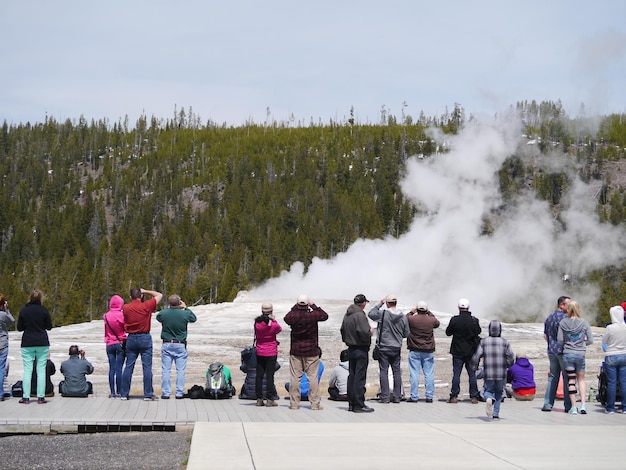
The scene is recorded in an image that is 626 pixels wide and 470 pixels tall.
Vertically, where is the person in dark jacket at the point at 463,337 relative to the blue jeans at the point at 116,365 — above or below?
above

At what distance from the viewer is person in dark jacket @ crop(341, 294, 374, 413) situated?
1338 cm

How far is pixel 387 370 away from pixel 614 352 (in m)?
3.70

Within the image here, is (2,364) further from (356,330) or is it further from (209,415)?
(356,330)

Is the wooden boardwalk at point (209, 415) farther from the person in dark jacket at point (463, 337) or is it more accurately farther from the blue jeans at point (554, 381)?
the person in dark jacket at point (463, 337)

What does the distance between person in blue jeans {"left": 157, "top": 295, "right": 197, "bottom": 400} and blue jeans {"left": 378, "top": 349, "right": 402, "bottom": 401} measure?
3.34 meters

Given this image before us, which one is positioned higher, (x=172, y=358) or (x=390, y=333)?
(x=390, y=333)

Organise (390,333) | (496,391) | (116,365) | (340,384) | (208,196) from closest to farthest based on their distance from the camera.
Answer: (496,391) < (390,333) < (116,365) < (340,384) < (208,196)

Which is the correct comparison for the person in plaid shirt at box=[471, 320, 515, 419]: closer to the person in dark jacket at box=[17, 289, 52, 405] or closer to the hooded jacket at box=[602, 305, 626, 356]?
the hooded jacket at box=[602, 305, 626, 356]

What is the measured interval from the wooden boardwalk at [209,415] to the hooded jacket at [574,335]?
1.06 m

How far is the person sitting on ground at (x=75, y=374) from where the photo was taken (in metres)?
14.5

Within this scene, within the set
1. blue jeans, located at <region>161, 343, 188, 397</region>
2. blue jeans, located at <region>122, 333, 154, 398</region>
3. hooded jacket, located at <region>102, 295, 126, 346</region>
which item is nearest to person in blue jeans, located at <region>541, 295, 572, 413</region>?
blue jeans, located at <region>161, 343, 188, 397</region>

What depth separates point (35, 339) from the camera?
13.6 metres

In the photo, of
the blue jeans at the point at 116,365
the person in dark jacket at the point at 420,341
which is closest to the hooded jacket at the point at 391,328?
the person in dark jacket at the point at 420,341

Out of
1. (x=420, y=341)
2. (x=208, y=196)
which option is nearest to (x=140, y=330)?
(x=420, y=341)
